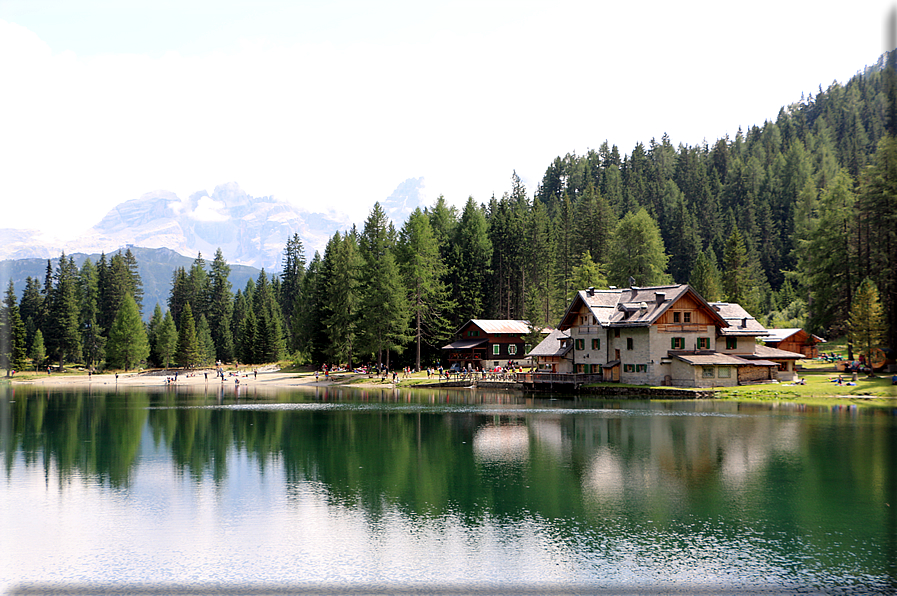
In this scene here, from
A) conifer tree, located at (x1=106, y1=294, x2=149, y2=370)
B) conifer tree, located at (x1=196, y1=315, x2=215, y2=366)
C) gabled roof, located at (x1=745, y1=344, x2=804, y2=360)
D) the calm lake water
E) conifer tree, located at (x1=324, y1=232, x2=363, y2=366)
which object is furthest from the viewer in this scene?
conifer tree, located at (x1=196, y1=315, x2=215, y2=366)

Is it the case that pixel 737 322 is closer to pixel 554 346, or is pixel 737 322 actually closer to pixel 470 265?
pixel 554 346

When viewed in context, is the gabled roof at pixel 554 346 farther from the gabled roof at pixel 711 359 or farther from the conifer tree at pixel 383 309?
the conifer tree at pixel 383 309

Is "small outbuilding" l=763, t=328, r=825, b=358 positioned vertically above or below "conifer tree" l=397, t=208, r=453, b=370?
below

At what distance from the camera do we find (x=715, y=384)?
231 ft

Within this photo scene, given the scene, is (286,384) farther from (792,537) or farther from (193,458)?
(792,537)

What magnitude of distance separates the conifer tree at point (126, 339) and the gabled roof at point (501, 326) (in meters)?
70.7

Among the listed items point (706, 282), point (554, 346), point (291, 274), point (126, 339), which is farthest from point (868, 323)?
point (291, 274)

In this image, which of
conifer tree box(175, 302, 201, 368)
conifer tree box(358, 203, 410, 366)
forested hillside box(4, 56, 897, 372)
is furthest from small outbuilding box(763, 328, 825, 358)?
conifer tree box(175, 302, 201, 368)

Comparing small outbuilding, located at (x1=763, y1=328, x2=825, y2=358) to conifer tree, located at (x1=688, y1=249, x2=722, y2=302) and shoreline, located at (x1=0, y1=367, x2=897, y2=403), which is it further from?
shoreline, located at (x1=0, y1=367, x2=897, y2=403)

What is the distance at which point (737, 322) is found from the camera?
78312 millimetres

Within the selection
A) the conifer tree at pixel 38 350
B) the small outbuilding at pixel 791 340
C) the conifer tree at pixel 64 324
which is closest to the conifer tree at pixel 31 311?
the conifer tree at pixel 64 324

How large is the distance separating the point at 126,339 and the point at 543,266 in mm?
83032

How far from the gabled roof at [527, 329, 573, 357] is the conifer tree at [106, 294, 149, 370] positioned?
88048 millimetres

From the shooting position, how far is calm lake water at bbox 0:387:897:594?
61.2 feet
